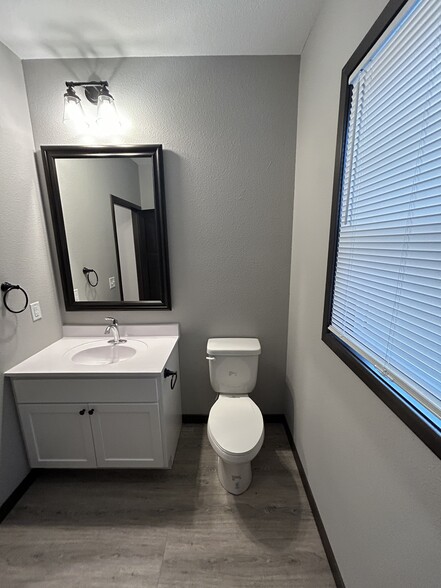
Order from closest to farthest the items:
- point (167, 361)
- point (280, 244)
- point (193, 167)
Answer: point (167, 361)
point (193, 167)
point (280, 244)

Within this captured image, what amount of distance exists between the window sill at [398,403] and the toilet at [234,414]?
0.72 metres

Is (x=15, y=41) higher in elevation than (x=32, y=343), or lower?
higher

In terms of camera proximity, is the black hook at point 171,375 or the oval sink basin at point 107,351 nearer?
the black hook at point 171,375

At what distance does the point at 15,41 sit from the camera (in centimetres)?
139

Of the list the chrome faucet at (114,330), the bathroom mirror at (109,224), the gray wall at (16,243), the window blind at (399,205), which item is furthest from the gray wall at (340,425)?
the gray wall at (16,243)

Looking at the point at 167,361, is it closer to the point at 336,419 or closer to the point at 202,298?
the point at 202,298

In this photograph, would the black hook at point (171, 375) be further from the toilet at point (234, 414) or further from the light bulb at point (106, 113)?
the light bulb at point (106, 113)

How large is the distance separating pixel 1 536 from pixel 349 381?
1.88 metres

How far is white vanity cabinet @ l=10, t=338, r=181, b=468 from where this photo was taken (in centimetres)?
137

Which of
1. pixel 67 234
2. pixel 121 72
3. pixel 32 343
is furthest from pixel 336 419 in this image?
pixel 121 72

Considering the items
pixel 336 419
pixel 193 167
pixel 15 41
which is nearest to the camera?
pixel 336 419

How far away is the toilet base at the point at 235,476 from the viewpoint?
1.43 m

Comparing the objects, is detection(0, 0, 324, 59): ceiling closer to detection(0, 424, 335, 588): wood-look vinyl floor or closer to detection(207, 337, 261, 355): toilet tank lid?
detection(207, 337, 261, 355): toilet tank lid

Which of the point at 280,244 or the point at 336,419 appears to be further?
the point at 280,244
